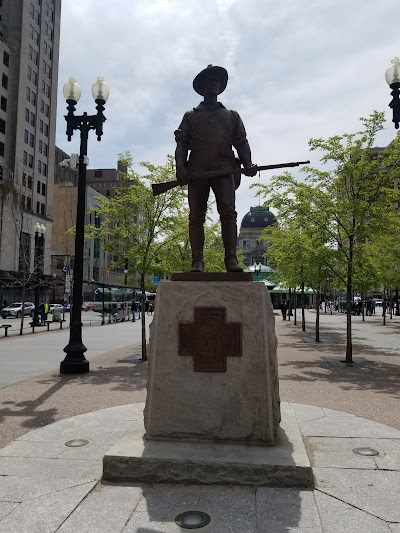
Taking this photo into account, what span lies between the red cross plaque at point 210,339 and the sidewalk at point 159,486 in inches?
A: 47.2

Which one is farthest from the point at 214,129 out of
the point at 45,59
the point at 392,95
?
the point at 45,59

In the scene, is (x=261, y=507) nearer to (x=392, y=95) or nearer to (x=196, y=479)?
(x=196, y=479)

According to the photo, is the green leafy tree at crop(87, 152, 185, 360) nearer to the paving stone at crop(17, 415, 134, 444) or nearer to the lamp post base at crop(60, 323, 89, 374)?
the lamp post base at crop(60, 323, 89, 374)

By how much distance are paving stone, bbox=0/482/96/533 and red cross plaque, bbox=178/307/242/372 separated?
1.58 metres

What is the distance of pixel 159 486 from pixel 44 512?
3.30 ft

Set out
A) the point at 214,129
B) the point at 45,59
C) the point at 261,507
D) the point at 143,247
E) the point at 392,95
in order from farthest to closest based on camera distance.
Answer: the point at 45,59 < the point at 143,247 < the point at 392,95 < the point at 214,129 < the point at 261,507

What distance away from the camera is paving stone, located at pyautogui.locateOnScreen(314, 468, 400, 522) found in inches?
141

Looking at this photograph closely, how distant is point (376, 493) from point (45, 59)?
6603cm

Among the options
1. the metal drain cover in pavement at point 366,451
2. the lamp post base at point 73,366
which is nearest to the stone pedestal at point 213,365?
the metal drain cover in pavement at point 366,451

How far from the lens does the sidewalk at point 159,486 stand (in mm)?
3398

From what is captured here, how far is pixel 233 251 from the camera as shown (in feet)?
18.2

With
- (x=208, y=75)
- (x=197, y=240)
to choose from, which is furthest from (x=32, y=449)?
(x=208, y=75)

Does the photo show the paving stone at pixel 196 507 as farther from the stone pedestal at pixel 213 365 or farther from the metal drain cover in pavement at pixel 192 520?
the stone pedestal at pixel 213 365

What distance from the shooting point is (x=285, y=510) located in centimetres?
357
